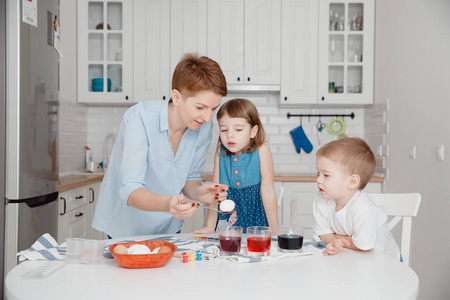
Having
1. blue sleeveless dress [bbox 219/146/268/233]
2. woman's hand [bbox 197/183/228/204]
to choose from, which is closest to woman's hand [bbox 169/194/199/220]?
woman's hand [bbox 197/183/228/204]

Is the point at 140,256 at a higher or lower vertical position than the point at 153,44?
lower

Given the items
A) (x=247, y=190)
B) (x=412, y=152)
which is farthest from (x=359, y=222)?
(x=412, y=152)

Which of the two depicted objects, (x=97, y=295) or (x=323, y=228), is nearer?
(x=97, y=295)

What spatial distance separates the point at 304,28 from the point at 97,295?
136 inches

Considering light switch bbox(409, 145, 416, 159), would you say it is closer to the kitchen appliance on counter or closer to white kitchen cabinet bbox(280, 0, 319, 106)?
white kitchen cabinet bbox(280, 0, 319, 106)

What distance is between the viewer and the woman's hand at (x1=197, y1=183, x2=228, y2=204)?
65.8 inches

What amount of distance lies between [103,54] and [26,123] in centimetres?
194

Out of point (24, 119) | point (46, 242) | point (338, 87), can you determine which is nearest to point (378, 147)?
point (338, 87)

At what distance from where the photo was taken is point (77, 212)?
3.21 metres

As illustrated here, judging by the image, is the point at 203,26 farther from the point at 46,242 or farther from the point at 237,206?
the point at 46,242

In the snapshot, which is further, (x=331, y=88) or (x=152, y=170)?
(x=331, y=88)

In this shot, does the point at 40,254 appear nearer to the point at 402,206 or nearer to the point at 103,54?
the point at 402,206

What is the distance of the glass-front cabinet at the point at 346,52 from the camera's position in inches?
158

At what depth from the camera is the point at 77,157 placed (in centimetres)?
414
